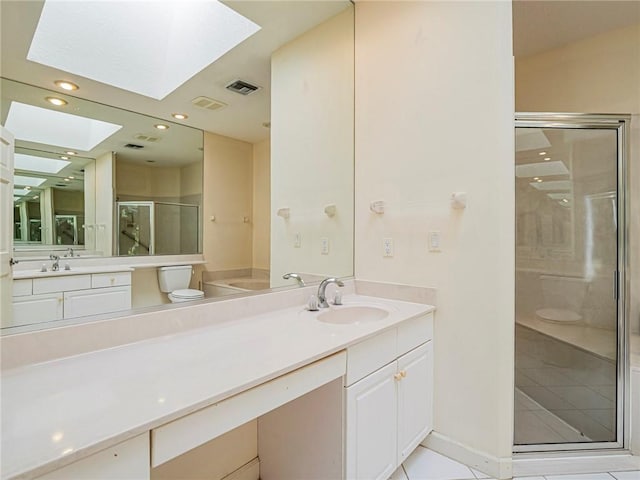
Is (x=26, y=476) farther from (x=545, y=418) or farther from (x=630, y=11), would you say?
(x=630, y=11)

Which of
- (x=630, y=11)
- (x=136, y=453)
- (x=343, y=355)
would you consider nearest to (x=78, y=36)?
(x=136, y=453)

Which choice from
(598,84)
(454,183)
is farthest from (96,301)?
(598,84)

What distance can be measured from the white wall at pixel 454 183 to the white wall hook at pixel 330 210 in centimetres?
25

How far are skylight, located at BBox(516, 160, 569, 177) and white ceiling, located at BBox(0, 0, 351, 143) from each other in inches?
63.9

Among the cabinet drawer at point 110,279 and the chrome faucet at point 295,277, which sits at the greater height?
the cabinet drawer at point 110,279

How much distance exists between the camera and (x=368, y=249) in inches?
81.8

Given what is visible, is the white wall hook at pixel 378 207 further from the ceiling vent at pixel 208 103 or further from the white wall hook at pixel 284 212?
the ceiling vent at pixel 208 103

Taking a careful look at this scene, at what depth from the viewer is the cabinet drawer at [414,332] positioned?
152 centimetres

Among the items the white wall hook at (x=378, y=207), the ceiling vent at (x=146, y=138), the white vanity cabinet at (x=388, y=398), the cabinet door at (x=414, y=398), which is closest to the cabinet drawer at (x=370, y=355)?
the white vanity cabinet at (x=388, y=398)

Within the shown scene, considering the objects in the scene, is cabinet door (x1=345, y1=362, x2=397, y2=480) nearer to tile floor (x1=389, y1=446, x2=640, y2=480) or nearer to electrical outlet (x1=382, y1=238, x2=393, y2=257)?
tile floor (x1=389, y1=446, x2=640, y2=480)

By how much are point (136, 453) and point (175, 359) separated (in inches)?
13.2

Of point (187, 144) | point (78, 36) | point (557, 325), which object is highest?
point (78, 36)

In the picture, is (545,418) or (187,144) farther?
(545,418)

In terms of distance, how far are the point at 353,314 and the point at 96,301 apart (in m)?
1.24
